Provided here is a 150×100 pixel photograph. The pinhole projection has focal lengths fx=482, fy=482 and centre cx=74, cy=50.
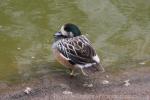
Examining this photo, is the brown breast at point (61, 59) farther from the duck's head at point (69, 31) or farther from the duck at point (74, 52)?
the duck's head at point (69, 31)

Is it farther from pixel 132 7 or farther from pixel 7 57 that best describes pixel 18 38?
pixel 132 7

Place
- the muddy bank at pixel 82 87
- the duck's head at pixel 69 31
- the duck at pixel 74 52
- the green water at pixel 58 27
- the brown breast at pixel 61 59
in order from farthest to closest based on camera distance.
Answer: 1. the green water at pixel 58 27
2. the duck's head at pixel 69 31
3. the brown breast at pixel 61 59
4. the duck at pixel 74 52
5. the muddy bank at pixel 82 87

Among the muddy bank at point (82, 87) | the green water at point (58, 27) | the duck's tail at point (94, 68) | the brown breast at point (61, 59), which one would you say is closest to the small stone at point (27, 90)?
the muddy bank at point (82, 87)

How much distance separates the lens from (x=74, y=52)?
6.34 meters

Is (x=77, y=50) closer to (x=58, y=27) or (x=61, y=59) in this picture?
(x=61, y=59)

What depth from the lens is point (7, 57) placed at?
7055mm

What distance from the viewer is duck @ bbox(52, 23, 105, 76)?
20.5 feet

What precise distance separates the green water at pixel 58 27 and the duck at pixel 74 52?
1.20 feet

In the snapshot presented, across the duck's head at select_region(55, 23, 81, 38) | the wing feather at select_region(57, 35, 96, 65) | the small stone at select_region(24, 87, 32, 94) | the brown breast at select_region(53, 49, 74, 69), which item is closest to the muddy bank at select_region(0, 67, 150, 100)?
the small stone at select_region(24, 87, 32, 94)

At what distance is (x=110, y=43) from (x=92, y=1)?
162 centimetres

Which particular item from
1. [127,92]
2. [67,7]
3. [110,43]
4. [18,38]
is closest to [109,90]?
[127,92]

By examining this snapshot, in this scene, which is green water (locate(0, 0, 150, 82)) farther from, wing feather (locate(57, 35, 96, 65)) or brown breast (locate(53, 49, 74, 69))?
wing feather (locate(57, 35, 96, 65))

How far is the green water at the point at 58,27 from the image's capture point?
22.8 ft

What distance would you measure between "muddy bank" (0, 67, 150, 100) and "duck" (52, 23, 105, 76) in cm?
20
